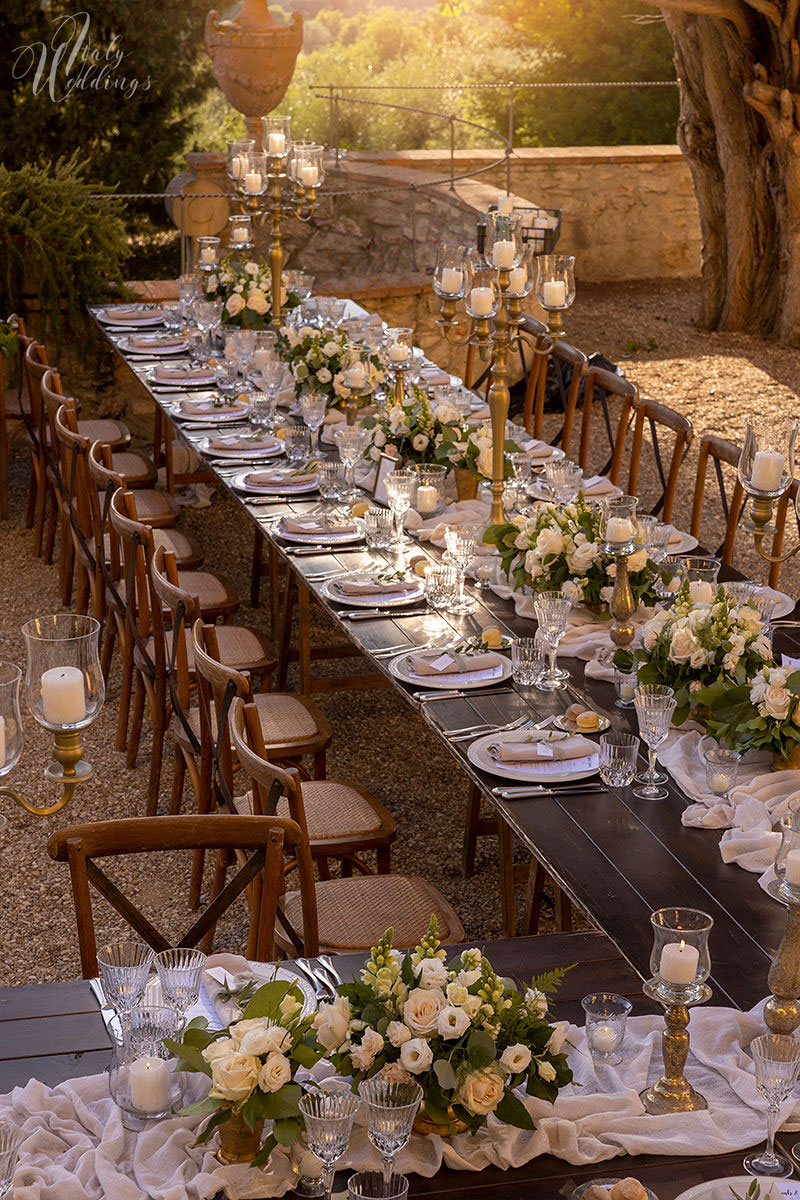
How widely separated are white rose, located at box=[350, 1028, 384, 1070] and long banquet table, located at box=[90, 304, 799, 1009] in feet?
2.02

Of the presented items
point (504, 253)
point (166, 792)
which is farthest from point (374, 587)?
point (166, 792)

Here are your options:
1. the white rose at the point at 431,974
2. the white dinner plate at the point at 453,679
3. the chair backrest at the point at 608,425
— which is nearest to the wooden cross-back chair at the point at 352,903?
the white dinner plate at the point at 453,679

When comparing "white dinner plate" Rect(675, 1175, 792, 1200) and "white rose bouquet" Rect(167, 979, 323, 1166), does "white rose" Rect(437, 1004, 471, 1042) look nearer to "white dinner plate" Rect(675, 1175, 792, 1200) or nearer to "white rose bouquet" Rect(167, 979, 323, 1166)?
"white rose bouquet" Rect(167, 979, 323, 1166)

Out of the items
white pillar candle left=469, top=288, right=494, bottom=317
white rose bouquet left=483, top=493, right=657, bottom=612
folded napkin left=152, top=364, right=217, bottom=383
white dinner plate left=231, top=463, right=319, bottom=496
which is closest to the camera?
white rose bouquet left=483, top=493, right=657, bottom=612

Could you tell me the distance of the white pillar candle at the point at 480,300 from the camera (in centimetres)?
428

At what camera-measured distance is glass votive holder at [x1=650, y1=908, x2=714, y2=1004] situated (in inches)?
79.9

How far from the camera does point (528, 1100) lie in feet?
6.73

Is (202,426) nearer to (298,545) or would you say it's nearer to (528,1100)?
(298,545)

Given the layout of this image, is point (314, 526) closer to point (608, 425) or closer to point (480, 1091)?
point (608, 425)

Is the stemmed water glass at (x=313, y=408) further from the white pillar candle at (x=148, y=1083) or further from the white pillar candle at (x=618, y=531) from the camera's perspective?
the white pillar candle at (x=148, y=1083)

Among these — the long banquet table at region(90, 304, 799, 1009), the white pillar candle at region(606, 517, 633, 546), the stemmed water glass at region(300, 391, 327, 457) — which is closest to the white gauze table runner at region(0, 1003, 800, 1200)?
the long banquet table at region(90, 304, 799, 1009)

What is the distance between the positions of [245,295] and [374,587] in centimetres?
330

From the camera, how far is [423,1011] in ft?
6.55

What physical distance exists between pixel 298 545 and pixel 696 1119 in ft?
9.27
